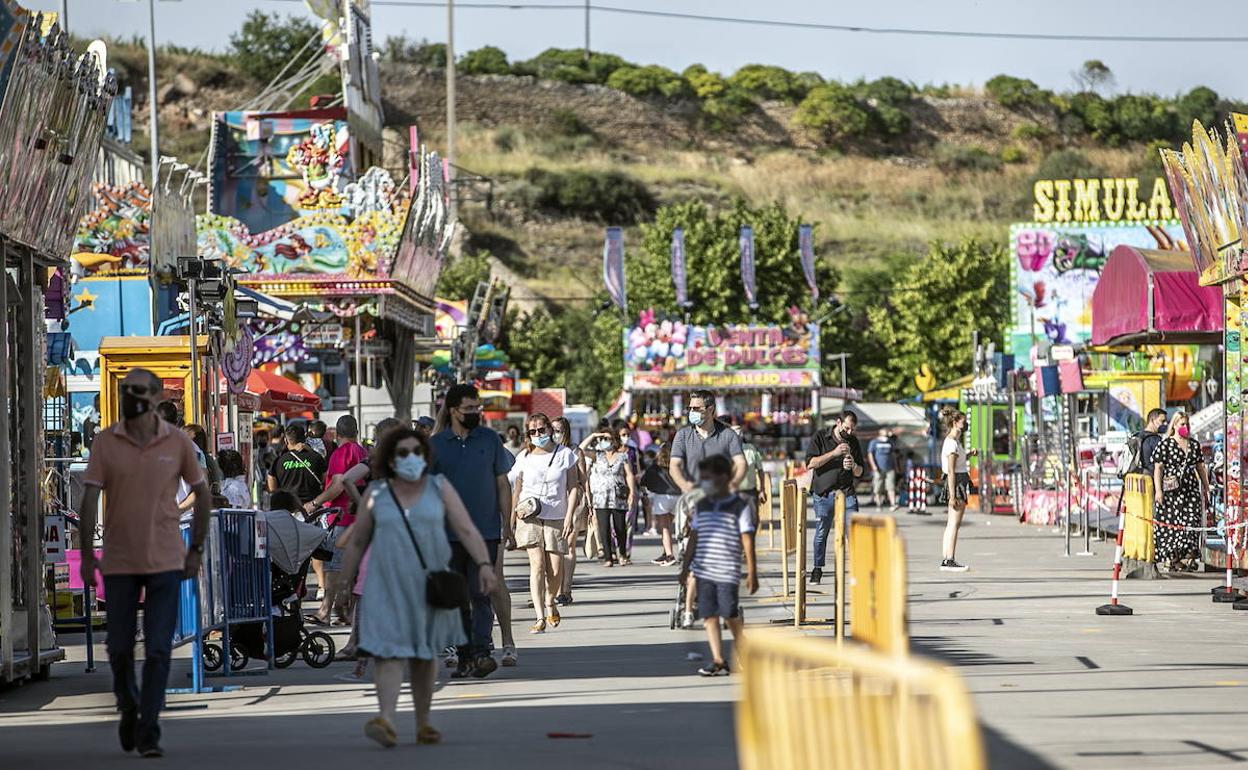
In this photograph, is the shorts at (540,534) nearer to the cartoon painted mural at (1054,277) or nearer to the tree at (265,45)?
the cartoon painted mural at (1054,277)

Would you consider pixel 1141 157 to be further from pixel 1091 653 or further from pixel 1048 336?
pixel 1091 653

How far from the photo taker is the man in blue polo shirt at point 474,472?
12.2m

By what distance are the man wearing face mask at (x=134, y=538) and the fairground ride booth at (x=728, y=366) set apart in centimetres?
3884

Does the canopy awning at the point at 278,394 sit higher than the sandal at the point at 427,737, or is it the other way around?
the canopy awning at the point at 278,394

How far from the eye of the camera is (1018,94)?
142875mm

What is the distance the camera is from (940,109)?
14175 centimetres

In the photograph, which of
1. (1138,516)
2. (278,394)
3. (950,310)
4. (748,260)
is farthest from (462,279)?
(1138,516)

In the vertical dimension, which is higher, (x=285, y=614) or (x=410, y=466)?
(x=410, y=466)

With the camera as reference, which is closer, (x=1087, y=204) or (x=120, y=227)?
(x=120, y=227)

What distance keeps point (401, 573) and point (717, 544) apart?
277cm

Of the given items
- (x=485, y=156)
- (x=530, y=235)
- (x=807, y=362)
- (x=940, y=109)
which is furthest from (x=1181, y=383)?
(x=940, y=109)

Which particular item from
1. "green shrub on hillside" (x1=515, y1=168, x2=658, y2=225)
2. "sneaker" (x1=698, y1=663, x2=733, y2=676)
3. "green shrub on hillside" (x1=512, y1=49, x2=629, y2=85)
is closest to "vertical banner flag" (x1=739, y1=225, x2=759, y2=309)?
"sneaker" (x1=698, y1=663, x2=733, y2=676)

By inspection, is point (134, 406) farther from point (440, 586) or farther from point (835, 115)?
point (835, 115)

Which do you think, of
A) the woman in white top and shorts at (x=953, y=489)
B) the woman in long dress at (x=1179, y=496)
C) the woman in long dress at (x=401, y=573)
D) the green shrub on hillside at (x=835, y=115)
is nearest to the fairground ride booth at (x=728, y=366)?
the woman in white top and shorts at (x=953, y=489)
